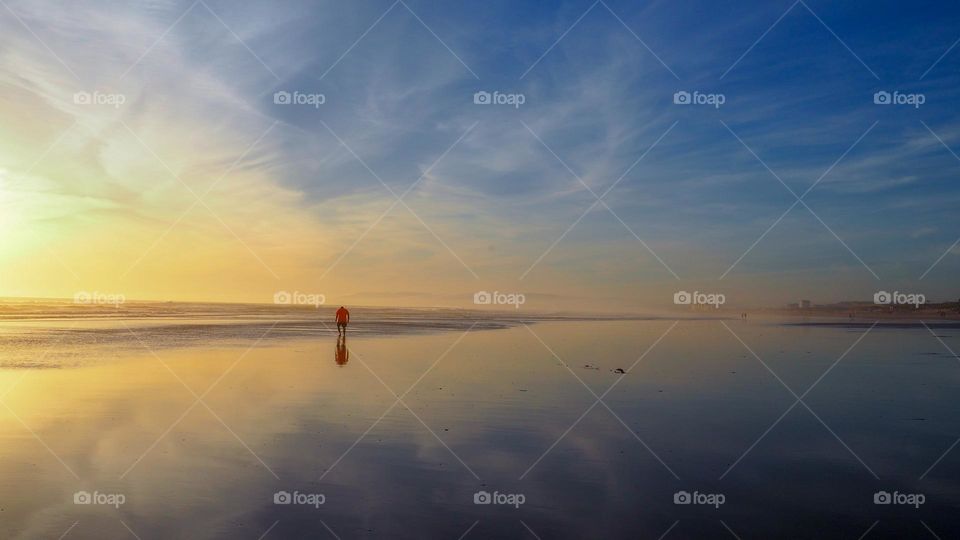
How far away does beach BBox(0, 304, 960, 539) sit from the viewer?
800 cm

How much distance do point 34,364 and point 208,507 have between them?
1640cm

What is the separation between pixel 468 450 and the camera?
1102 centimetres

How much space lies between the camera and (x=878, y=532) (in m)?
7.78

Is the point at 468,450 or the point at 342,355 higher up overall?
the point at 342,355

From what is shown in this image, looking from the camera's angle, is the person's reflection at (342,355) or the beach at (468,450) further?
the person's reflection at (342,355)

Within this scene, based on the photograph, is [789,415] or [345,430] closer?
[345,430]

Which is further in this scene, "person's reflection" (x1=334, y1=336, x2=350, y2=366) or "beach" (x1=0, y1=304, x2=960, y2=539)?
"person's reflection" (x1=334, y1=336, x2=350, y2=366)

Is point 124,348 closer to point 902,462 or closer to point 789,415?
point 789,415

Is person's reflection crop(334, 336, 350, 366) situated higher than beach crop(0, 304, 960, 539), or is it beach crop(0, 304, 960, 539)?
person's reflection crop(334, 336, 350, 366)

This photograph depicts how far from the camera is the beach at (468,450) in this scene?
8000mm

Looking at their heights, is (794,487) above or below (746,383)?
below

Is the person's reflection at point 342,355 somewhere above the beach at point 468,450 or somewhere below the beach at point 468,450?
above

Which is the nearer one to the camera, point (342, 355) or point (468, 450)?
point (468, 450)

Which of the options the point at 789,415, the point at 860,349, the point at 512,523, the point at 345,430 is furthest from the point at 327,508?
the point at 860,349
